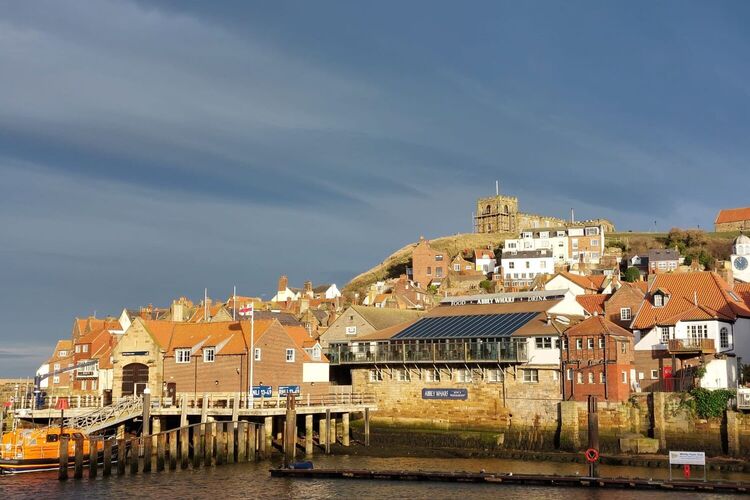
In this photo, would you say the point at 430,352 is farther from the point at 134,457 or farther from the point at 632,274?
the point at 632,274

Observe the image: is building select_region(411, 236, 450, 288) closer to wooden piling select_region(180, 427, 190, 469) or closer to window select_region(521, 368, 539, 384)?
window select_region(521, 368, 539, 384)

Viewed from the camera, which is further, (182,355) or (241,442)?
(182,355)

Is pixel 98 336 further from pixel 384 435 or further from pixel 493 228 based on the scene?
pixel 493 228

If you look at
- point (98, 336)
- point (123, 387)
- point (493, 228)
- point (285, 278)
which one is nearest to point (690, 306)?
point (123, 387)

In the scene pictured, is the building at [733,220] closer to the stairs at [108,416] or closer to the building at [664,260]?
the building at [664,260]

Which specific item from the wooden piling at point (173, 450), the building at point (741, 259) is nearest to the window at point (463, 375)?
the wooden piling at point (173, 450)

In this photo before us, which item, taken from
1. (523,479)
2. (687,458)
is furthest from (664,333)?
(523,479)

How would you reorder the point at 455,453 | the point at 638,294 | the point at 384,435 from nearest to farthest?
the point at 455,453
the point at 384,435
the point at 638,294

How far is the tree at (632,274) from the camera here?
120694 mm

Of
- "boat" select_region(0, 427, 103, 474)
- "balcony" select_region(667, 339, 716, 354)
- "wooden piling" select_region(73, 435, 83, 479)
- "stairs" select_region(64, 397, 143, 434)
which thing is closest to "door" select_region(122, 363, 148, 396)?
"stairs" select_region(64, 397, 143, 434)

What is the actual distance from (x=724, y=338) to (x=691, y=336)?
208 centimetres

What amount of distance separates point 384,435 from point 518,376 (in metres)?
11.0

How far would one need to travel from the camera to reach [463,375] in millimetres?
66188

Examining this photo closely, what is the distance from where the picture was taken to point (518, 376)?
63.3 metres
